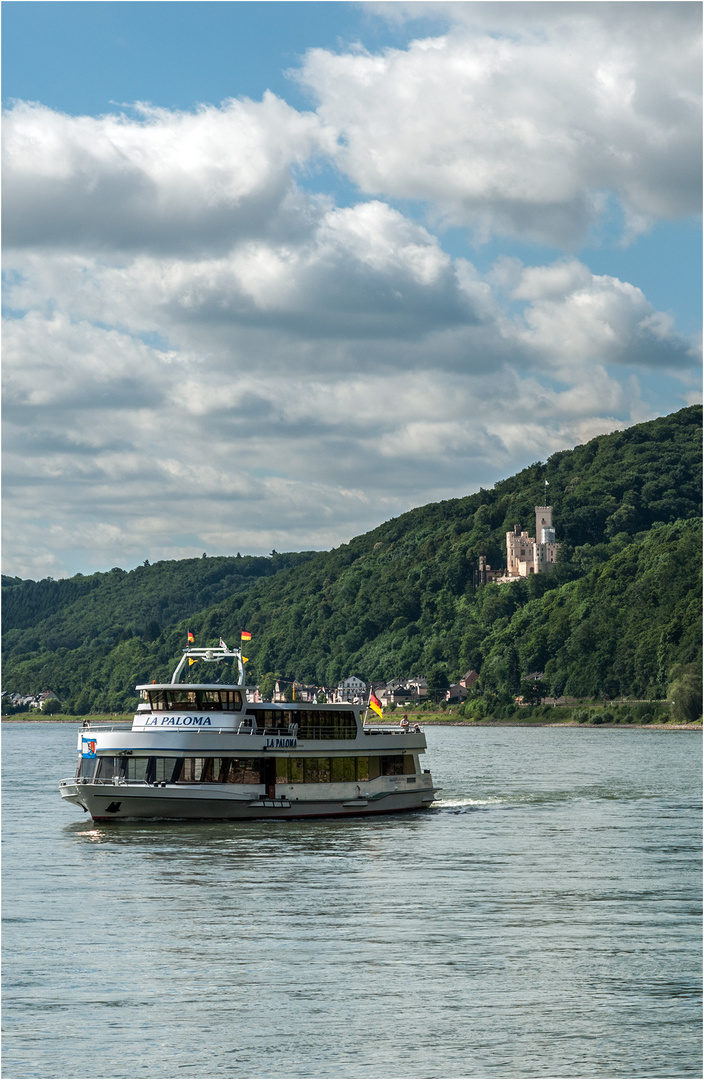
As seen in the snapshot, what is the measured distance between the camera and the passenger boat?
54469 mm

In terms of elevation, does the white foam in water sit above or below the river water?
above

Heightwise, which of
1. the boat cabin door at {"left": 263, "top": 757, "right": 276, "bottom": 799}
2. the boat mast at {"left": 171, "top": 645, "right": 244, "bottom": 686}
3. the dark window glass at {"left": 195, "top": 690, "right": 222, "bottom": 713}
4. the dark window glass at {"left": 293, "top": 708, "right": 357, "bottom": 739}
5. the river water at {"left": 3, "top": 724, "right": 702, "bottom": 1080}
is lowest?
the river water at {"left": 3, "top": 724, "right": 702, "bottom": 1080}

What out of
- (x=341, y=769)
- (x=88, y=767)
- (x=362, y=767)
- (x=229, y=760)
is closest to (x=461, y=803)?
(x=362, y=767)

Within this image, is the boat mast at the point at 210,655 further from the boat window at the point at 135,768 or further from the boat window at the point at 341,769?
the boat window at the point at 341,769

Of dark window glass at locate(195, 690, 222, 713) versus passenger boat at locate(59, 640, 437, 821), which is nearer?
passenger boat at locate(59, 640, 437, 821)

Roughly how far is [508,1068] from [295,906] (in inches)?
557

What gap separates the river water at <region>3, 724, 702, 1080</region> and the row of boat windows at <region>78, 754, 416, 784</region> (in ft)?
6.57

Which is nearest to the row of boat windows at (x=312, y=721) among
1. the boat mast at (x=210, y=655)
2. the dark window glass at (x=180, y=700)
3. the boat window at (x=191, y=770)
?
the boat mast at (x=210, y=655)

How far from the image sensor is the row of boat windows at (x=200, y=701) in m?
56.4

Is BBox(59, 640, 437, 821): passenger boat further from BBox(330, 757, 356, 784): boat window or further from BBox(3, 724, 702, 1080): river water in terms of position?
BBox(3, 724, 702, 1080): river water

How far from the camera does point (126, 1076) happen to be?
20578 mm

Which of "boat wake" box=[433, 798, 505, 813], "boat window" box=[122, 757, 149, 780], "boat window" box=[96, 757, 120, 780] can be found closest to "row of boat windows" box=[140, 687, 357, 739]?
"boat window" box=[122, 757, 149, 780]

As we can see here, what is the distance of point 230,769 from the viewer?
55844 millimetres

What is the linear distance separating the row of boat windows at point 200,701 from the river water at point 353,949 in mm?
4847
